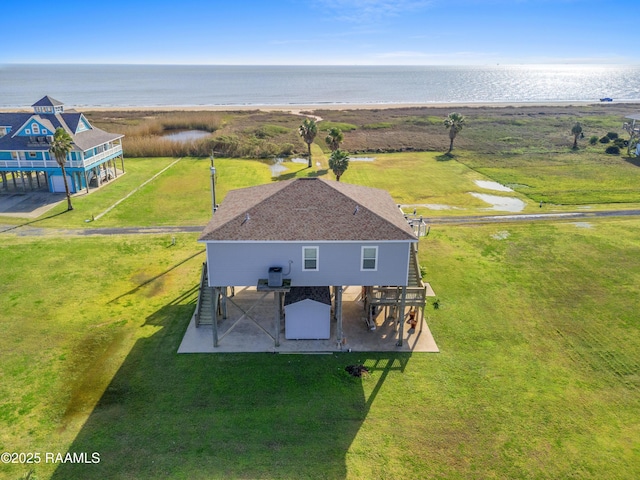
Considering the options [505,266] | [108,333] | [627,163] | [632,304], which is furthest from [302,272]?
[627,163]

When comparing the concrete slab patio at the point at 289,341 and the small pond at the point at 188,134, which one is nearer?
the concrete slab patio at the point at 289,341

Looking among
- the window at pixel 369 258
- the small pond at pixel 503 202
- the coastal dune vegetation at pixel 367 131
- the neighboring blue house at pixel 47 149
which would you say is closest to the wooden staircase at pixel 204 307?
the window at pixel 369 258

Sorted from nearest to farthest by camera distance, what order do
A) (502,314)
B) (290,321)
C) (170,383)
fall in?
1. (170,383)
2. (290,321)
3. (502,314)

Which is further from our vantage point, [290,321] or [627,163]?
[627,163]

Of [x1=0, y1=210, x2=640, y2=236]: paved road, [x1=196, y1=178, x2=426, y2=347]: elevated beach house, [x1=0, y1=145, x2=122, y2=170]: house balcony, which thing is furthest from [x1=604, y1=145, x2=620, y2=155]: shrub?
[x1=0, y1=145, x2=122, y2=170]: house balcony

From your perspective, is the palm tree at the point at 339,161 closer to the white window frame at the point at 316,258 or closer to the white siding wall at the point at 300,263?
the white siding wall at the point at 300,263

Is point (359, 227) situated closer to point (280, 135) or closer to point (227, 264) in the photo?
point (227, 264)

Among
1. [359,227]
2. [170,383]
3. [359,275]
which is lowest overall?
[170,383]
